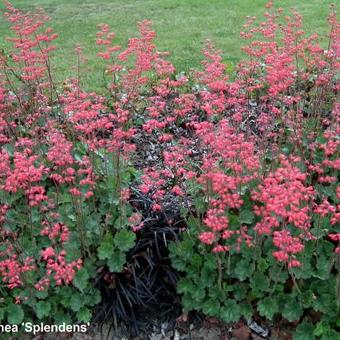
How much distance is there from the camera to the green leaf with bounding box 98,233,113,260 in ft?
13.0

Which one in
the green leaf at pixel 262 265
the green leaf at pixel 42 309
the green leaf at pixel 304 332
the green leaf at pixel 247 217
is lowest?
the green leaf at pixel 304 332

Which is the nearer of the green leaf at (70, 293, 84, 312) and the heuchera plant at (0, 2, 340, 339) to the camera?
the heuchera plant at (0, 2, 340, 339)

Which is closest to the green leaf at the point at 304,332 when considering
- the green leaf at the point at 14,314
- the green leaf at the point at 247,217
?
the green leaf at the point at 247,217

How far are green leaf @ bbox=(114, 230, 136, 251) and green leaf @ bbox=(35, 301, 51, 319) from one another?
2.09 feet

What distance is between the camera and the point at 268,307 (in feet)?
12.3

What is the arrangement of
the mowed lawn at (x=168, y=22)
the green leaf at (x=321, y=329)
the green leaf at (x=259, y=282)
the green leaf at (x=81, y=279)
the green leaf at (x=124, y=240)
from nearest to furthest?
the green leaf at (x=321, y=329), the green leaf at (x=259, y=282), the green leaf at (x=81, y=279), the green leaf at (x=124, y=240), the mowed lawn at (x=168, y=22)

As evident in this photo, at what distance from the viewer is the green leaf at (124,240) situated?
13.2 ft

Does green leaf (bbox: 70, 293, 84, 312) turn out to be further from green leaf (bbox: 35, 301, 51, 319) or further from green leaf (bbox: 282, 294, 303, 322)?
green leaf (bbox: 282, 294, 303, 322)

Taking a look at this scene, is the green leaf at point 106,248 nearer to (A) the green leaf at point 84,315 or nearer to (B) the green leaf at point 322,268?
(A) the green leaf at point 84,315

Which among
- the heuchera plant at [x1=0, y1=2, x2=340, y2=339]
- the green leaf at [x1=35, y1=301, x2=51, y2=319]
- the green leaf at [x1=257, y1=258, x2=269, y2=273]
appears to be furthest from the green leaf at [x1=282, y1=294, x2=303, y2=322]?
the green leaf at [x1=35, y1=301, x2=51, y2=319]

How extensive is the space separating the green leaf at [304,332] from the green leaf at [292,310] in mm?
66

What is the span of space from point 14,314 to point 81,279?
54 cm

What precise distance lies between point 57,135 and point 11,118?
4.55 ft

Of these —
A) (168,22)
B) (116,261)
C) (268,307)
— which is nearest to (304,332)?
(268,307)
